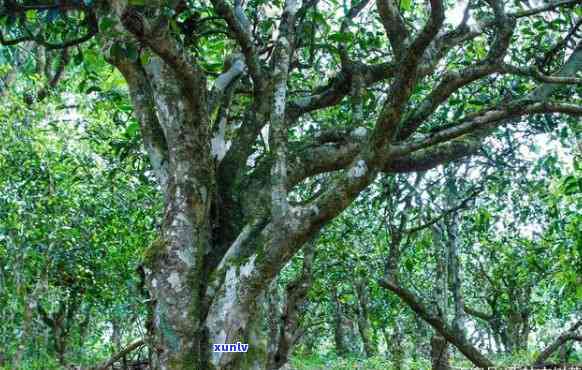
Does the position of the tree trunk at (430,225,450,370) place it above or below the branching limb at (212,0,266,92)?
below

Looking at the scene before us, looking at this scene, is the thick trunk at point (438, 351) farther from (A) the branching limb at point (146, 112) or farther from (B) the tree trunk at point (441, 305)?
(A) the branching limb at point (146, 112)

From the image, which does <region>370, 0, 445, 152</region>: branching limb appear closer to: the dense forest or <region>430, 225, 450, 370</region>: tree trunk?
the dense forest

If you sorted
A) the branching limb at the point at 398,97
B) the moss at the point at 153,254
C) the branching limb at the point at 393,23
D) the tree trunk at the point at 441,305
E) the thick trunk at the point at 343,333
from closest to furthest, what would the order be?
the branching limb at the point at 398,97
the moss at the point at 153,254
the branching limb at the point at 393,23
the tree trunk at the point at 441,305
the thick trunk at the point at 343,333

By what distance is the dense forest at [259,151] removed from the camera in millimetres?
3686

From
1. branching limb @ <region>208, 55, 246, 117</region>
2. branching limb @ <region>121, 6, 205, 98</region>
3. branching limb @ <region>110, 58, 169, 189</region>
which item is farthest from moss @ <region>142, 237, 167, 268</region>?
branching limb @ <region>208, 55, 246, 117</region>

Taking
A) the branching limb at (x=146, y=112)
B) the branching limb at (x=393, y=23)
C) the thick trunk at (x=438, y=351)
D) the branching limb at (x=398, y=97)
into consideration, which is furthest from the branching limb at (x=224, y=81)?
the thick trunk at (x=438, y=351)

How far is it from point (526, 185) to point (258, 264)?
14.4 feet

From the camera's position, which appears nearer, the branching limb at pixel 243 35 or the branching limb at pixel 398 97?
the branching limb at pixel 398 97

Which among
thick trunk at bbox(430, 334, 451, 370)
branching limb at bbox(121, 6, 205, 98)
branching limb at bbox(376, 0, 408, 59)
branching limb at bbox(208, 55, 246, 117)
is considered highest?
branching limb at bbox(376, 0, 408, 59)

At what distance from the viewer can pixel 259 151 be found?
6.63 meters

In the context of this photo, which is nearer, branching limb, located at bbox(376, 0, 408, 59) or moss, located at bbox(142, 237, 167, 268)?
moss, located at bbox(142, 237, 167, 268)

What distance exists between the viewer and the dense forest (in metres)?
3.69

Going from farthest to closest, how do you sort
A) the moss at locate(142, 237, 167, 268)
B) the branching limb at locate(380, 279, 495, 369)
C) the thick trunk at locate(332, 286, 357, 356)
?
the thick trunk at locate(332, 286, 357, 356) → the branching limb at locate(380, 279, 495, 369) → the moss at locate(142, 237, 167, 268)

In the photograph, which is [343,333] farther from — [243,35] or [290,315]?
[243,35]
